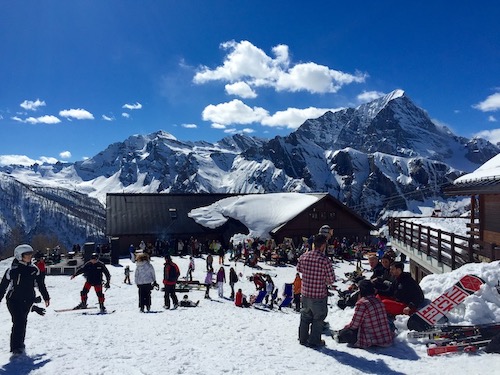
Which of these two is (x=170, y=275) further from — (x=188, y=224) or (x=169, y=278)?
(x=188, y=224)

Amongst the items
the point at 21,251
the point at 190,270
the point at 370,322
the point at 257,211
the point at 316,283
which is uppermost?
the point at 257,211

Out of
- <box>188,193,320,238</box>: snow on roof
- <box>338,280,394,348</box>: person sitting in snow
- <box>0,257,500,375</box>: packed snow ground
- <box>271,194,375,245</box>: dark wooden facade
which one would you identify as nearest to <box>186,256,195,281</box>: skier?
<box>0,257,500,375</box>: packed snow ground

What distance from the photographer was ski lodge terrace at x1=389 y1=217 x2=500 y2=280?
1023 cm

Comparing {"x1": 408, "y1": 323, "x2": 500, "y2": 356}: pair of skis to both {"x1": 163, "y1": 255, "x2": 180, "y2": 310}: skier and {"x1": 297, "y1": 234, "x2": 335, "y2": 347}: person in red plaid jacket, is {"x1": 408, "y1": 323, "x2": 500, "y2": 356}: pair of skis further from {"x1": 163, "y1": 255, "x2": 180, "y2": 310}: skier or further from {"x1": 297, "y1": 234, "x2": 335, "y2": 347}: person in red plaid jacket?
{"x1": 163, "y1": 255, "x2": 180, "y2": 310}: skier

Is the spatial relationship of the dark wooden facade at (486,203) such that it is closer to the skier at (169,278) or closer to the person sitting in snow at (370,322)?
the person sitting in snow at (370,322)

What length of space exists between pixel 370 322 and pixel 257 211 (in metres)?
28.6

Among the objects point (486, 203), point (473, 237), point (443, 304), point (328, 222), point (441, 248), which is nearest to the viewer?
point (443, 304)

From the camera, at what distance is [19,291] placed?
6.39 meters

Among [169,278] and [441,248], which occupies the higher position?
[441,248]

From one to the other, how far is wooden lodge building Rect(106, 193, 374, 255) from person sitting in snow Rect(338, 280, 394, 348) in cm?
2565

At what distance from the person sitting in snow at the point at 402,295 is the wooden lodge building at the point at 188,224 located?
2436 centimetres

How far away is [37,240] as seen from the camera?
9612 cm

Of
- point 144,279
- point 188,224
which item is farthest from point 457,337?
point 188,224

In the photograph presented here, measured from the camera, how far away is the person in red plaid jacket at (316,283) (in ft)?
20.7
